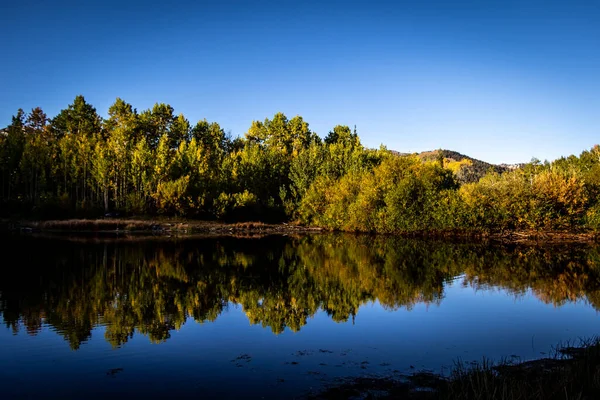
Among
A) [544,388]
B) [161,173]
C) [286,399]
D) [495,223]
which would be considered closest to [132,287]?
[286,399]

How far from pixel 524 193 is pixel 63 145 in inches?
2451

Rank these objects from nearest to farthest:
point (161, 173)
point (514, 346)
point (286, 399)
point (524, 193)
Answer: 1. point (286, 399)
2. point (514, 346)
3. point (524, 193)
4. point (161, 173)

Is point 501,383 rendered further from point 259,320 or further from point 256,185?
point 256,185

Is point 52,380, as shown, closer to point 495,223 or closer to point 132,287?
point 132,287

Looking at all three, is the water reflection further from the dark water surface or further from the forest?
the forest

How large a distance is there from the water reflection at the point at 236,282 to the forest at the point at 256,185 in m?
14.3

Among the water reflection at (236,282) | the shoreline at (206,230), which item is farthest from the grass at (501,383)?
the shoreline at (206,230)

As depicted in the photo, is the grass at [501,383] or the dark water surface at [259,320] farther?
the dark water surface at [259,320]

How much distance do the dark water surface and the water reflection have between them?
100mm

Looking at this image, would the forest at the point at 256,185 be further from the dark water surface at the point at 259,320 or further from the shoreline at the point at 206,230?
the dark water surface at the point at 259,320

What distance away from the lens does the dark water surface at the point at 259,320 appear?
10.0 meters

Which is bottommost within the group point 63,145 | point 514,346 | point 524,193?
point 514,346

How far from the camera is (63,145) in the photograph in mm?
67125

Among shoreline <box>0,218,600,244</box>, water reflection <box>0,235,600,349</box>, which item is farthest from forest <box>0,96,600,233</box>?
water reflection <box>0,235,600,349</box>
